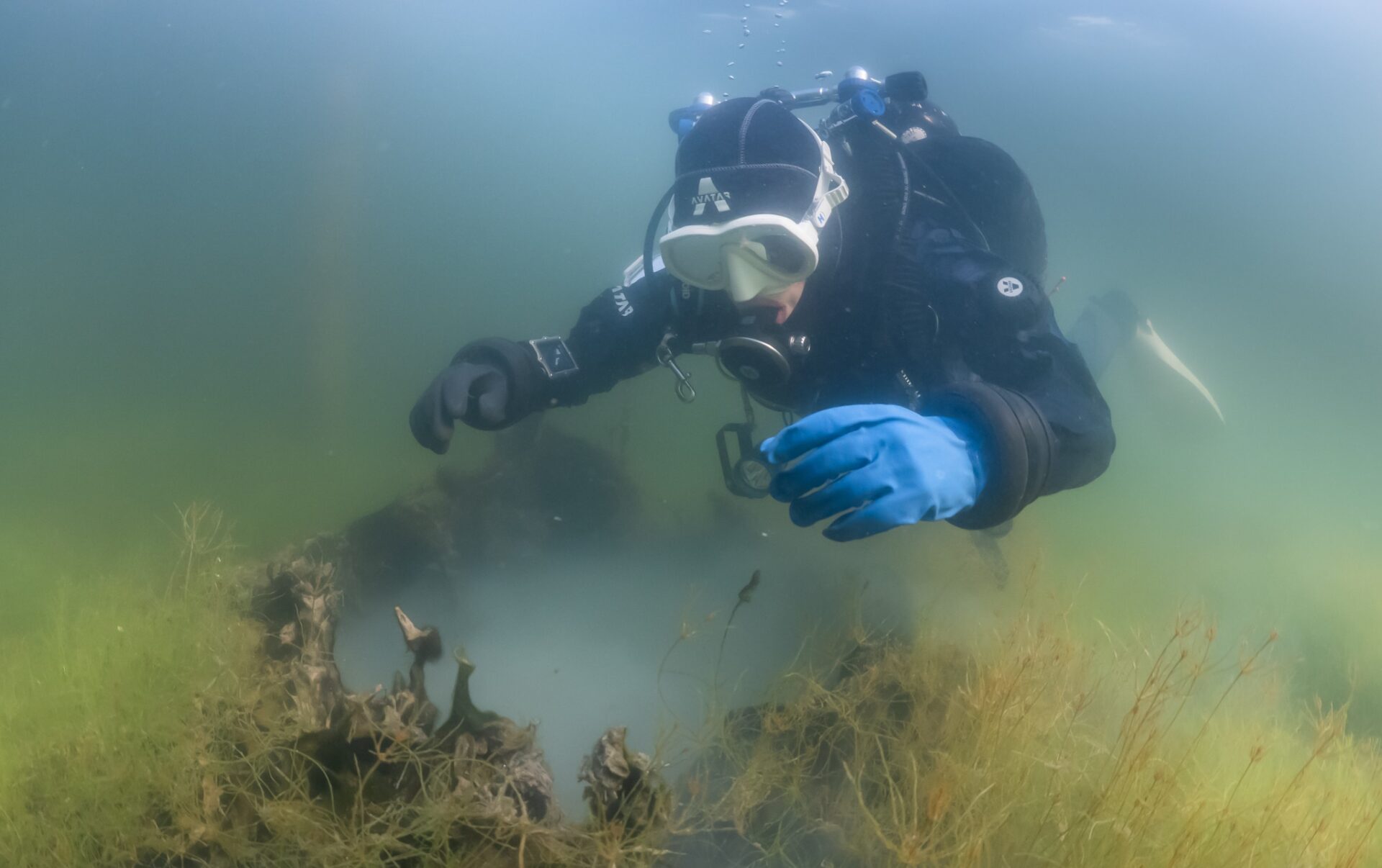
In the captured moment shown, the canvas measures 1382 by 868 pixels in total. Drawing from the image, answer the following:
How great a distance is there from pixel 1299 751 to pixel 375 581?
601cm

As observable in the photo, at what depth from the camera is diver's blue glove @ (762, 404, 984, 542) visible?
6.93 ft

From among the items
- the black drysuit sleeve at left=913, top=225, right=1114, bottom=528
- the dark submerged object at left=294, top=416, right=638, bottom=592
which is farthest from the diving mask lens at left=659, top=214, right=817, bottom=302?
the dark submerged object at left=294, top=416, right=638, bottom=592

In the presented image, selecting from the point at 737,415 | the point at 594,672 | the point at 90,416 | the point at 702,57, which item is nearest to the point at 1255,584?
the point at 737,415

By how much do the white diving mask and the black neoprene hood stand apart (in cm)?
6

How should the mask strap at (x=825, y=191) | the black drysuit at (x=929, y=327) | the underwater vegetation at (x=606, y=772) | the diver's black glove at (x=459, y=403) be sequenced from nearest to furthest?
the underwater vegetation at (x=606, y=772), the black drysuit at (x=929, y=327), the mask strap at (x=825, y=191), the diver's black glove at (x=459, y=403)

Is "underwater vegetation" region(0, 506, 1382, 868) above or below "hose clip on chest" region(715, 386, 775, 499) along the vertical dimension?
below

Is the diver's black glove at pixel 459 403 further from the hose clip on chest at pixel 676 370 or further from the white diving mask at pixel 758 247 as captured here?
the white diving mask at pixel 758 247

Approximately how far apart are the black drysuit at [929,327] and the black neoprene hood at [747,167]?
482 mm

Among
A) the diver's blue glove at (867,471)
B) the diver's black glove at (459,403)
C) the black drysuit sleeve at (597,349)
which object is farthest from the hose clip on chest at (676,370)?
the diver's blue glove at (867,471)

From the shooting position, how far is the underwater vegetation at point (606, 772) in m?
1.82

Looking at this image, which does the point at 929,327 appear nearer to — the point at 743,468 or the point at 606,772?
the point at 743,468

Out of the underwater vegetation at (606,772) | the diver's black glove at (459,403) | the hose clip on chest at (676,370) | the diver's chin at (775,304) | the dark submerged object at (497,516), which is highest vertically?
the diver's chin at (775,304)

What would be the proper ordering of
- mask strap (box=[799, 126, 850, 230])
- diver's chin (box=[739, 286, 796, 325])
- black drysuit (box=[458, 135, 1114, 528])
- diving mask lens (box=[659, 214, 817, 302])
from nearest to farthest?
black drysuit (box=[458, 135, 1114, 528]) < diving mask lens (box=[659, 214, 817, 302]) < mask strap (box=[799, 126, 850, 230]) < diver's chin (box=[739, 286, 796, 325])

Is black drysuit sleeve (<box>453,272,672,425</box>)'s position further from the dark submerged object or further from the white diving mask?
the dark submerged object
